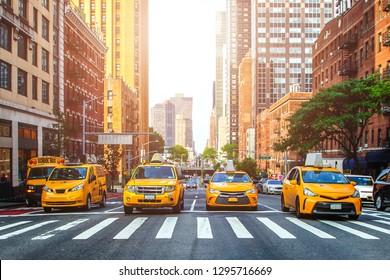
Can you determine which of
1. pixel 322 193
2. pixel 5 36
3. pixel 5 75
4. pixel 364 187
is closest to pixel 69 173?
pixel 322 193

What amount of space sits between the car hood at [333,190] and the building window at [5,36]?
2662 centimetres

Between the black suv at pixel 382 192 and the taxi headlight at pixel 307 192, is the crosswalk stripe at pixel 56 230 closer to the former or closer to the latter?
the taxi headlight at pixel 307 192

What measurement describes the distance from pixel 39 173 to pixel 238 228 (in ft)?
54.2

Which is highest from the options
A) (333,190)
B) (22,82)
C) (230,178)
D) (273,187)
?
(22,82)

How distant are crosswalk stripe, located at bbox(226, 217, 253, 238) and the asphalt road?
0.02 m

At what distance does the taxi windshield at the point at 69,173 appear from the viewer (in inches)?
835

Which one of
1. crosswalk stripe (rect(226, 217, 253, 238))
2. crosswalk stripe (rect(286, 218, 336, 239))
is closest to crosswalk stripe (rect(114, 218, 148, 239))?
crosswalk stripe (rect(226, 217, 253, 238))

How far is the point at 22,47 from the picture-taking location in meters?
39.3

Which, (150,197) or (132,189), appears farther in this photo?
(132,189)

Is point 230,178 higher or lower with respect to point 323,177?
lower

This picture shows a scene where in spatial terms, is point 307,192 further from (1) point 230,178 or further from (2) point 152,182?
(2) point 152,182

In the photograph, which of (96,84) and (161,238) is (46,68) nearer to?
(96,84)

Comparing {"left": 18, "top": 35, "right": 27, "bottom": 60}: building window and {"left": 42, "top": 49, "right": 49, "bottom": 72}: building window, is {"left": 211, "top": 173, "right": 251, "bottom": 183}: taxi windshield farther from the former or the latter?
{"left": 42, "top": 49, "right": 49, "bottom": 72}: building window

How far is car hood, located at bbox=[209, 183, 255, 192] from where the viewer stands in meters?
18.9
